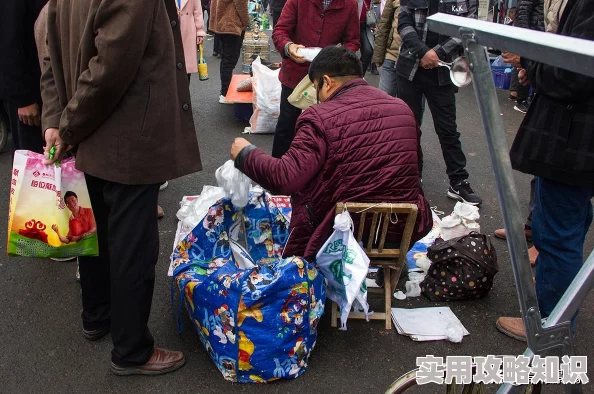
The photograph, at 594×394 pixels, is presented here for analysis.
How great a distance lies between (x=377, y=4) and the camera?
7730 millimetres

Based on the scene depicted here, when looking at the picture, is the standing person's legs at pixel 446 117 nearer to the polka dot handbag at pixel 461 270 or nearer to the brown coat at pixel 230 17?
the polka dot handbag at pixel 461 270

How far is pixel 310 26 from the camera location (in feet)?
13.8

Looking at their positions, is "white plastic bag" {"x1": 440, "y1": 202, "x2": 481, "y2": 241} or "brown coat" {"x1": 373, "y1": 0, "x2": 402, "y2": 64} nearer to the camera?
"white plastic bag" {"x1": 440, "y1": 202, "x2": 481, "y2": 241}

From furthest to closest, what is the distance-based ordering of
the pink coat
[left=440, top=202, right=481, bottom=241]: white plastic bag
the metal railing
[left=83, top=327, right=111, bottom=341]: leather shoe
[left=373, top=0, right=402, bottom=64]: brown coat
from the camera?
[left=373, top=0, right=402, bottom=64]: brown coat < the pink coat < [left=440, top=202, right=481, bottom=241]: white plastic bag < [left=83, top=327, right=111, bottom=341]: leather shoe < the metal railing

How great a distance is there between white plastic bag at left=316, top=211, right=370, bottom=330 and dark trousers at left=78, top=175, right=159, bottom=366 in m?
0.77

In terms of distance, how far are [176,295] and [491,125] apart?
238 centimetres

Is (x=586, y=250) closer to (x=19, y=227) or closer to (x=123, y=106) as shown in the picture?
(x=123, y=106)

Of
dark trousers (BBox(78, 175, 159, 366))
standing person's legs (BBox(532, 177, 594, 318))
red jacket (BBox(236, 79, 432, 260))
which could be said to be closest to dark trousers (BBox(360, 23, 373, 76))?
red jacket (BBox(236, 79, 432, 260))

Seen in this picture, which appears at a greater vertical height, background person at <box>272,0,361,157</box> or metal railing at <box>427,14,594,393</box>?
metal railing at <box>427,14,594,393</box>

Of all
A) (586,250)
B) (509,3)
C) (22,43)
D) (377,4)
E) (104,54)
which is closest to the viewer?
(104,54)

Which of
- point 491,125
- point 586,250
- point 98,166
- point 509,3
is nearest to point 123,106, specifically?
point 98,166

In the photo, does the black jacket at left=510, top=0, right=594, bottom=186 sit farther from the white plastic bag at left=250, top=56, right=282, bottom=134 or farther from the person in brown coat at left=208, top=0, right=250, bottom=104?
the person in brown coat at left=208, top=0, right=250, bottom=104

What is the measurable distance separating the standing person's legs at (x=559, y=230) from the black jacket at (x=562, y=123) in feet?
0.26

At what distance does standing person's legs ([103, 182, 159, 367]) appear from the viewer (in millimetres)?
2238
